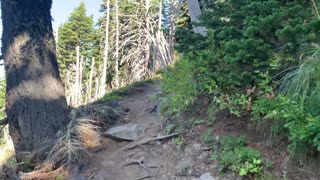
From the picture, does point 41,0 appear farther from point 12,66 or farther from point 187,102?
point 187,102

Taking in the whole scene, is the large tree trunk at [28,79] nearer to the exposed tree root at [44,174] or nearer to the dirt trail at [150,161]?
the exposed tree root at [44,174]

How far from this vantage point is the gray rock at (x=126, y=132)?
4758mm

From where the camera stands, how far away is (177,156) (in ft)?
13.0

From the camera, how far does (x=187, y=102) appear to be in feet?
14.8

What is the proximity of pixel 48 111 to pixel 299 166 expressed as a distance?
3.44m

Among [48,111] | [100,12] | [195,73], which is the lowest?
[48,111]

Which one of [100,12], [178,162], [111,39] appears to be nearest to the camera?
[178,162]

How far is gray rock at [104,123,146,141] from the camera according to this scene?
476cm

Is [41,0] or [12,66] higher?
[41,0]

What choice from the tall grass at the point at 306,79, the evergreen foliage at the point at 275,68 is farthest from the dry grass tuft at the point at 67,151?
the tall grass at the point at 306,79

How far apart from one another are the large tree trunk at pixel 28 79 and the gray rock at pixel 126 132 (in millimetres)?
769

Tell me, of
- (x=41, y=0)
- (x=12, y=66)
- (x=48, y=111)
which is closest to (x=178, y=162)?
(x=48, y=111)

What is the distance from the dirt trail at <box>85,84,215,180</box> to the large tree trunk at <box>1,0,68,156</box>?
862 millimetres

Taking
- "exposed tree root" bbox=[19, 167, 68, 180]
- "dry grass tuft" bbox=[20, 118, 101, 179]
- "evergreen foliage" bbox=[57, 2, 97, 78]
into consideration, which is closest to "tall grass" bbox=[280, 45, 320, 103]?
"dry grass tuft" bbox=[20, 118, 101, 179]
